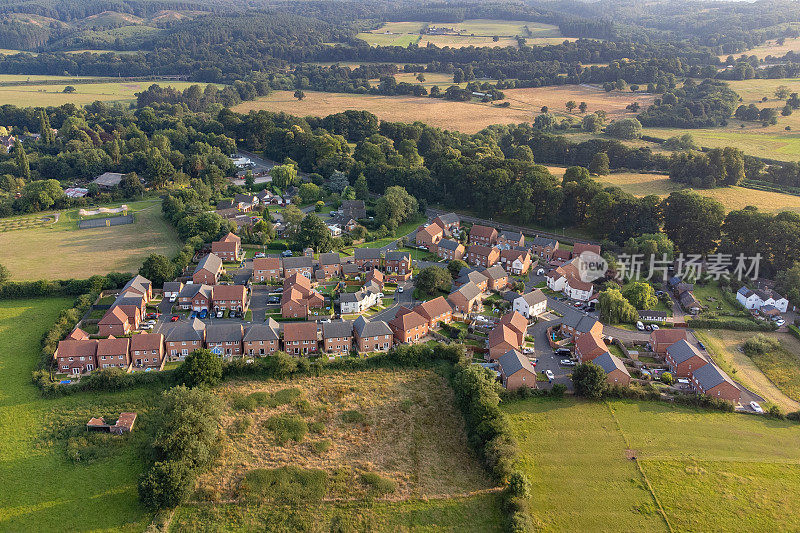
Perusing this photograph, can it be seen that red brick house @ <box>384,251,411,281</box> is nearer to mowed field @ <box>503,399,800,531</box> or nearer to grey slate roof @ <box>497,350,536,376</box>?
grey slate roof @ <box>497,350,536,376</box>

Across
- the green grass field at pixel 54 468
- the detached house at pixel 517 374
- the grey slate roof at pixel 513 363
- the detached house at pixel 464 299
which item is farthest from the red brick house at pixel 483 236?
the green grass field at pixel 54 468

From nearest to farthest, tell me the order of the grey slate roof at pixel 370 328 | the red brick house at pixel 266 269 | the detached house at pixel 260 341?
1. the detached house at pixel 260 341
2. the grey slate roof at pixel 370 328
3. the red brick house at pixel 266 269

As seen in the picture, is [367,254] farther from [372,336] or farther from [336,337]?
[336,337]

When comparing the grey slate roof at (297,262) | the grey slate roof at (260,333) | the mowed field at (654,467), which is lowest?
the mowed field at (654,467)

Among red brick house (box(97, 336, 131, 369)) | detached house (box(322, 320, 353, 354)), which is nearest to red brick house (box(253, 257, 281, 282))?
→ detached house (box(322, 320, 353, 354))

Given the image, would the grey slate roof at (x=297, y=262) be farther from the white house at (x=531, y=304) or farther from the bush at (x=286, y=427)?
the bush at (x=286, y=427)

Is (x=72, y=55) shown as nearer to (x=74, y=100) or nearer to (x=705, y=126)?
(x=74, y=100)

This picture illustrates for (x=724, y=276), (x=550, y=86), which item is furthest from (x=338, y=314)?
(x=550, y=86)
